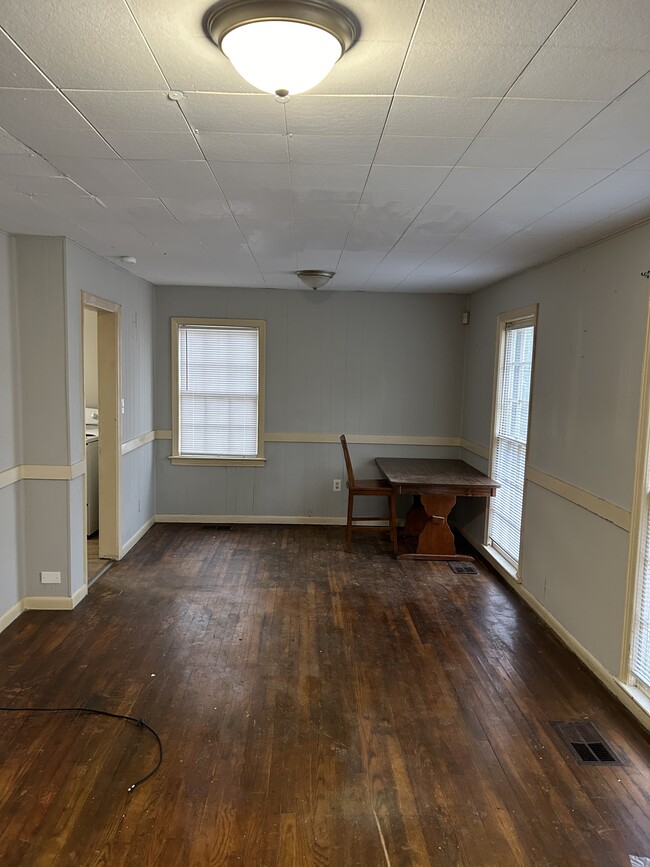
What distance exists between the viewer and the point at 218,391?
5883 mm

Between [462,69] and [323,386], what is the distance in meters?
4.51

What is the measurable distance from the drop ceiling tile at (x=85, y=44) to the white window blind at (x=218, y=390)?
4257 millimetres

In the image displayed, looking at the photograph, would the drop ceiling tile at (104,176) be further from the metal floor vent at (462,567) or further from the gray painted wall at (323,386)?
the metal floor vent at (462,567)

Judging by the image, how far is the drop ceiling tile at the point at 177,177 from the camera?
220 cm

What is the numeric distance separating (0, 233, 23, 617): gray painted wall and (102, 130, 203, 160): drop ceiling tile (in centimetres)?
174

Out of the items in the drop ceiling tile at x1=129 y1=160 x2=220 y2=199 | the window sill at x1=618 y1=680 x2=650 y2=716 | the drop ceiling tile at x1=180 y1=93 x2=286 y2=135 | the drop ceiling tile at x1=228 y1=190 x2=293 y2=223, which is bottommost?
the window sill at x1=618 y1=680 x2=650 y2=716

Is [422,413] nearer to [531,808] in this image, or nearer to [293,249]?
[293,249]

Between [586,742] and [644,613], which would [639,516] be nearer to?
[644,613]

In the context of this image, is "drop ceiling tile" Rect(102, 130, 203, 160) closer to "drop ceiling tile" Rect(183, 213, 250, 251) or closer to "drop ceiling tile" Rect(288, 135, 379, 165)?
"drop ceiling tile" Rect(288, 135, 379, 165)

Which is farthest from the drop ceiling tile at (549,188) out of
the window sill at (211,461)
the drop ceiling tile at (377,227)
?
the window sill at (211,461)

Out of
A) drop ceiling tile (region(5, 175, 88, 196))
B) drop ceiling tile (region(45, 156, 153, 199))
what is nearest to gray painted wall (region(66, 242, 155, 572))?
drop ceiling tile (region(5, 175, 88, 196))

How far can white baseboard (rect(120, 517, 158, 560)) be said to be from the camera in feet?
16.1

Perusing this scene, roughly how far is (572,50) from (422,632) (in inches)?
125

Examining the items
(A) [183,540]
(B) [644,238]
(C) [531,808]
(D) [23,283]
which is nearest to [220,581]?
(A) [183,540]
